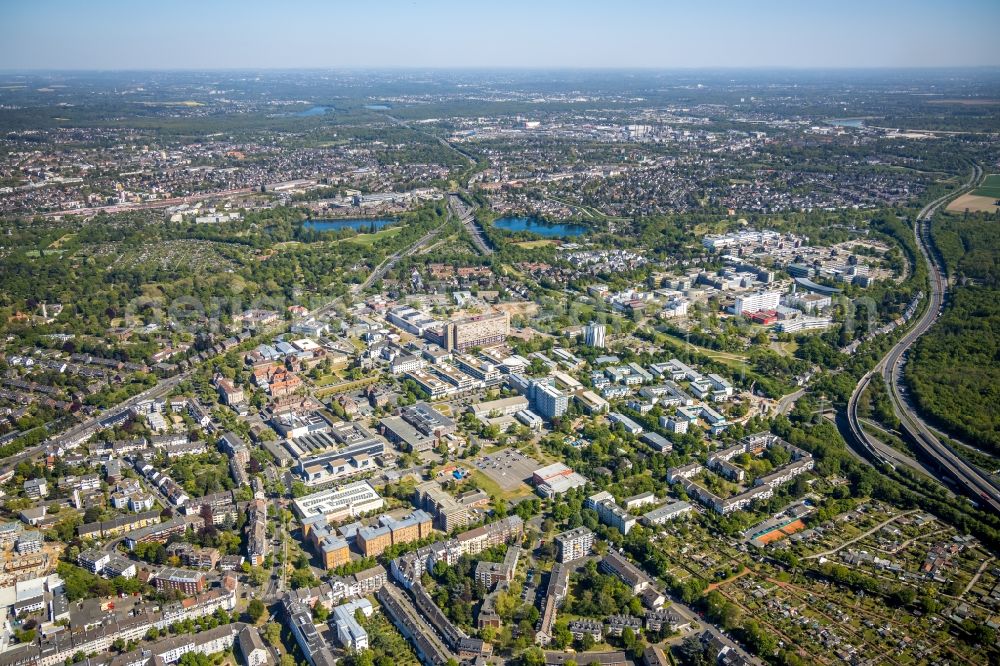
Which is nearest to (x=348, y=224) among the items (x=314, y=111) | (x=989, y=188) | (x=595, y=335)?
(x=595, y=335)

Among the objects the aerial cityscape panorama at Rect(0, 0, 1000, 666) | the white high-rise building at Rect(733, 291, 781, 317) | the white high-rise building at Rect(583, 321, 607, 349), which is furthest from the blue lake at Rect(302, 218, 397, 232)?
the white high-rise building at Rect(733, 291, 781, 317)

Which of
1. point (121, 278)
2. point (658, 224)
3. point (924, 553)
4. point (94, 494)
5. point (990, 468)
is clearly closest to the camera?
point (924, 553)

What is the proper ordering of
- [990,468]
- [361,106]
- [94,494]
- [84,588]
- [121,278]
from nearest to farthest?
[84,588], [94,494], [990,468], [121,278], [361,106]

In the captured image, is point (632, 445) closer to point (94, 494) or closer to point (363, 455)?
point (363, 455)

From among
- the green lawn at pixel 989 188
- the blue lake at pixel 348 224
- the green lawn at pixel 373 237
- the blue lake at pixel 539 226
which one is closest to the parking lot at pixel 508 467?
the green lawn at pixel 373 237

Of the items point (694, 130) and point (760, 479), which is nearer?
point (760, 479)

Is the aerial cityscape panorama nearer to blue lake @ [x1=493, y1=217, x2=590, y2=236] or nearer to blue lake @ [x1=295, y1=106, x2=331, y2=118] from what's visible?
blue lake @ [x1=493, y1=217, x2=590, y2=236]

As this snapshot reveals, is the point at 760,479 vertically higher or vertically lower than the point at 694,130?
lower

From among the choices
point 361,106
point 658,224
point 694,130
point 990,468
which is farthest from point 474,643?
point 361,106
